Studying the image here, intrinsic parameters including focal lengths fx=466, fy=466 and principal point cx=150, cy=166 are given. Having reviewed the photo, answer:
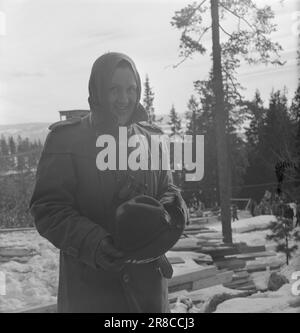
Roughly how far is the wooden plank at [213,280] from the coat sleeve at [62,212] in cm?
163

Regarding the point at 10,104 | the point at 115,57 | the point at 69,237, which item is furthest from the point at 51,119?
the point at 69,237

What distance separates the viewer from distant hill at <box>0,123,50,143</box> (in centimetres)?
241

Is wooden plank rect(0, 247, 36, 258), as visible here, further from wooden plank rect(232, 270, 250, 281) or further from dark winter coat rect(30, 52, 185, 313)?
wooden plank rect(232, 270, 250, 281)

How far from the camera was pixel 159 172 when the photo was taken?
191cm

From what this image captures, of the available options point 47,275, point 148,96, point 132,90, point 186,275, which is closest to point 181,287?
point 186,275

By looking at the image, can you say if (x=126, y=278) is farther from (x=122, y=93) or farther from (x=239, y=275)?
(x=239, y=275)

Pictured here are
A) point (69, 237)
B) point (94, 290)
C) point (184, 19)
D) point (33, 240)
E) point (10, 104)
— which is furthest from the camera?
point (33, 240)

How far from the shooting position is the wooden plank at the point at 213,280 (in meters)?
3.17

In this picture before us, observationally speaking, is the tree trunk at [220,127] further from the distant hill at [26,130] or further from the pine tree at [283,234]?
the distant hill at [26,130]

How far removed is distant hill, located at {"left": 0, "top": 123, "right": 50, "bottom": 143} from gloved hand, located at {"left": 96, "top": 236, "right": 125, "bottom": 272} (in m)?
0.94

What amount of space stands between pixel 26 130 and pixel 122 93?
0.86 m
